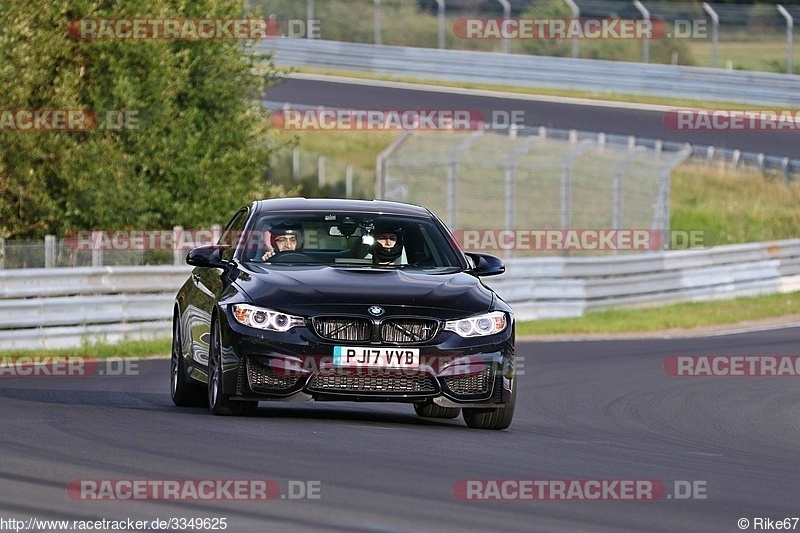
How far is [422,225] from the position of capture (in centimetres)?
1166

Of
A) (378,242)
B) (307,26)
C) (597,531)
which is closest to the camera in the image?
(597,531)

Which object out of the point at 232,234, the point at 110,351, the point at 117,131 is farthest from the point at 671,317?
the point at 232,234

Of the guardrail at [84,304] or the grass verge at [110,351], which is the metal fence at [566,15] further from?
the grass verge at [110,351]

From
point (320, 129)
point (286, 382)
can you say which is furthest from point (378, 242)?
point (320, 129)

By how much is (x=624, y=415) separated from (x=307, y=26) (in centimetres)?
3191

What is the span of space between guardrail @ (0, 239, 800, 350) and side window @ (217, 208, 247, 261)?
5857 mm

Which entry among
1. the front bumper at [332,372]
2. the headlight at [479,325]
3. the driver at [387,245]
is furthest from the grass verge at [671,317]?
the front bumper at [332,372]

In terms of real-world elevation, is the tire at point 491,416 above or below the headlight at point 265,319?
below

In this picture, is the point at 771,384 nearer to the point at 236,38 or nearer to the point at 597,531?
the point at 597,531

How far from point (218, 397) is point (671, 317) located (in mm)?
15541

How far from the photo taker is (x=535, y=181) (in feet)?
110

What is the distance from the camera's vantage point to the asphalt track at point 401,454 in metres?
6.82

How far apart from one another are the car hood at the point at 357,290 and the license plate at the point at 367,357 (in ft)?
0.80

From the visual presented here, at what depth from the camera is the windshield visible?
1115cm
